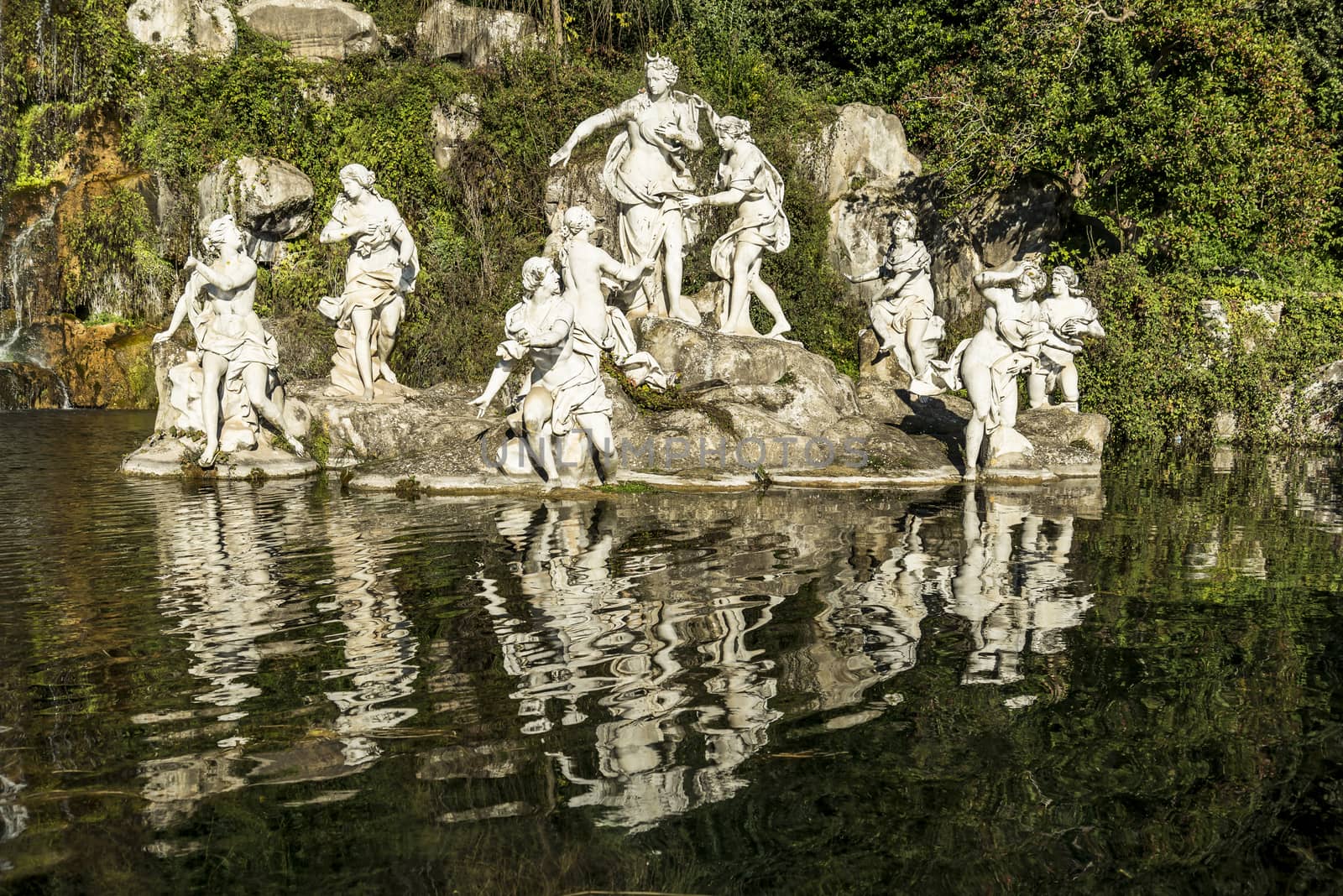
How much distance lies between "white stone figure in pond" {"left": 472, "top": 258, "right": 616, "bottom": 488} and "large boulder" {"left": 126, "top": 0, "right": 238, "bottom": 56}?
17222mm

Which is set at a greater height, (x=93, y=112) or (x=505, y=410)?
(x=93, y=112)

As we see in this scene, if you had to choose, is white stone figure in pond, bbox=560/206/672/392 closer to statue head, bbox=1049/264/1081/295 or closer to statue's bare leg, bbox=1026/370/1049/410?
statue's bare leg, bbox=1026/370/1049/410

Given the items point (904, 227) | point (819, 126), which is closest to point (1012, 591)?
point (904, 227)

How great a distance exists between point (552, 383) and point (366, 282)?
13.2ft

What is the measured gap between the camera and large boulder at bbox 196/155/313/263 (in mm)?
22422

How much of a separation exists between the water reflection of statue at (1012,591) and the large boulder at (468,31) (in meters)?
18.4

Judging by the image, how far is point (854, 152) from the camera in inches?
926

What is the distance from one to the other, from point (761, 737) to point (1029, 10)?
59.3ft

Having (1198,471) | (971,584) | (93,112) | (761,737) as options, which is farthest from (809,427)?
(93,112)

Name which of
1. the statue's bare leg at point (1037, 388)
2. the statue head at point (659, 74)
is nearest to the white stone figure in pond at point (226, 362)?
the statue head at point (659, 74)

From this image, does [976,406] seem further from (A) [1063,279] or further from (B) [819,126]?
(B) [819,126]

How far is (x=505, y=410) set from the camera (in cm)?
1346

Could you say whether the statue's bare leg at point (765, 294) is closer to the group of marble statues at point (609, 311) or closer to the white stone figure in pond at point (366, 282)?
the group of marble statues at point (609, 311)

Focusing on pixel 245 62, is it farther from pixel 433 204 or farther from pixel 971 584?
pixel 971 584
